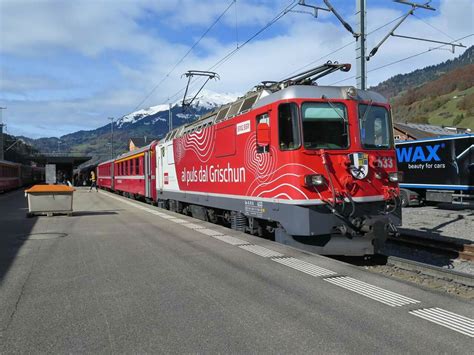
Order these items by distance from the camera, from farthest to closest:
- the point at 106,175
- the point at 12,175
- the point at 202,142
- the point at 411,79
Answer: the point at 411,79
the point at 12,175
the point at 106,175
the point at 202,142

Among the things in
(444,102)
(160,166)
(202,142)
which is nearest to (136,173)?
(160,166)

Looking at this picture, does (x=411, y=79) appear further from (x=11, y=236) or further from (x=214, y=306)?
(x=214, y=306)

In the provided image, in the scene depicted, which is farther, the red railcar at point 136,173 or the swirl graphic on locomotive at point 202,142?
the red railcar at point 136,173

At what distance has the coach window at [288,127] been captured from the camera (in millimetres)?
7853

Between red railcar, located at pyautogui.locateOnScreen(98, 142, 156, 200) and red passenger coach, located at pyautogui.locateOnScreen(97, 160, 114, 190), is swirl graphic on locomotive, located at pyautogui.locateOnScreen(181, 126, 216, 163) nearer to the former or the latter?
red railcar, located at pyautogui.locateOnScreen(98, 142, 156, 200)

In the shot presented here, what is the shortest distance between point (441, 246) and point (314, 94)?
4891 mm

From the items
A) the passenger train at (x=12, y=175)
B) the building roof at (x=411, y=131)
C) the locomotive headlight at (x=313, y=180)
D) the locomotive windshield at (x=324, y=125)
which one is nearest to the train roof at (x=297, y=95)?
the locomotive windshield at (x=324, y=125)

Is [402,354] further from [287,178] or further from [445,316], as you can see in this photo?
[287,178]

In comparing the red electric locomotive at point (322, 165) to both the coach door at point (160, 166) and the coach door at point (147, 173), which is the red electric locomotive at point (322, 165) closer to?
the coach door at point (160, 166)

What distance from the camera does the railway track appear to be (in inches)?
372

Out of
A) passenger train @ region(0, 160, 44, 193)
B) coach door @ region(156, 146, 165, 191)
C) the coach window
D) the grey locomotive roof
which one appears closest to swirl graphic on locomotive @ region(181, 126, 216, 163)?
the grey locomotive roof

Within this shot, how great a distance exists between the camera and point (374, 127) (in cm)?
848

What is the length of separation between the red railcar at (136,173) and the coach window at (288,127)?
12583mm

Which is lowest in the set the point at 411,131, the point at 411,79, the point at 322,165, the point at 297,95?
the point at 322,165
